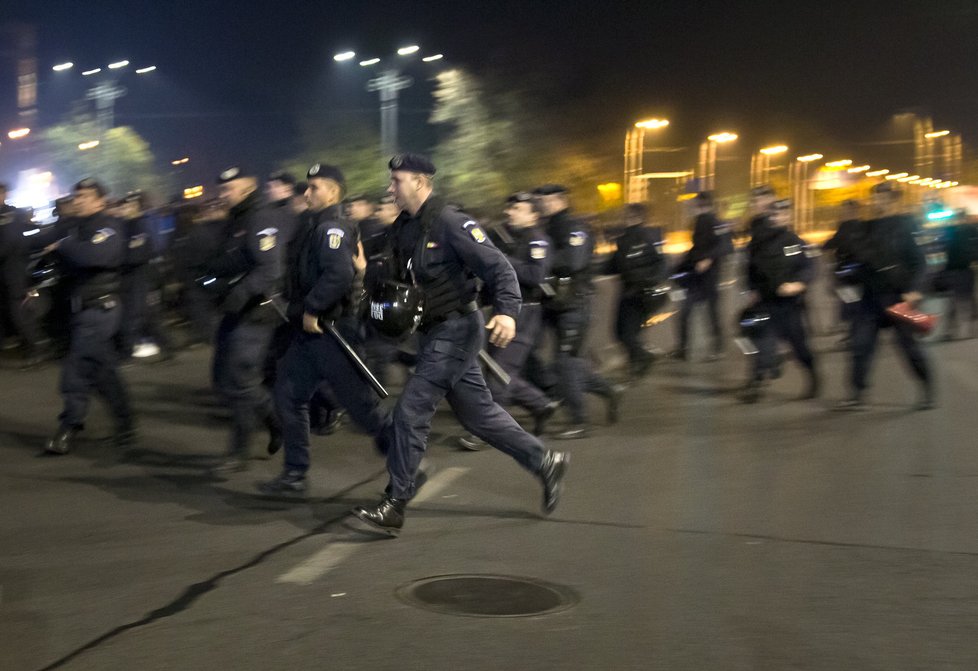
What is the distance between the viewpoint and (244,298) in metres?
7.55

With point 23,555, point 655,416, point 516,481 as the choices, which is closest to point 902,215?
point 655,416

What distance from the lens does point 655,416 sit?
10156 millimetres

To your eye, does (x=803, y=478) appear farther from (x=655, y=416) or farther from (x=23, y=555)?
(x=23, y=555)

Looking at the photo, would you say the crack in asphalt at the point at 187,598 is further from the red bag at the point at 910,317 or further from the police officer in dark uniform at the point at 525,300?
the red bag at the point at 910,317

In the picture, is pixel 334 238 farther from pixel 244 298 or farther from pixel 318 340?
pixel 244 298

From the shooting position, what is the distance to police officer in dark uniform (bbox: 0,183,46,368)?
12.7 metres

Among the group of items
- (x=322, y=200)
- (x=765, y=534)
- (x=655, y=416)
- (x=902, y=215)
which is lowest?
(x=655, y=416)

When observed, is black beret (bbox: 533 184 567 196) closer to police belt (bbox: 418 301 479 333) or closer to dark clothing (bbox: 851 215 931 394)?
dark clothing (bbox: 851 215 931 394)

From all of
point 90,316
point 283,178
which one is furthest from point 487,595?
point 90,316

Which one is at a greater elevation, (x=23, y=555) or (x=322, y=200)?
(x=322, y=200)

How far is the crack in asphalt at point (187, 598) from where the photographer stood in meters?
4.54

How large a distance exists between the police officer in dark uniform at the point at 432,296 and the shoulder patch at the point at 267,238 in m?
1.34

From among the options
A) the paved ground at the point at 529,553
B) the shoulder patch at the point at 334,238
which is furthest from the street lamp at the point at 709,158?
the shoulder patch at the point at 334,238

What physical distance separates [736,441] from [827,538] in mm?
2816
